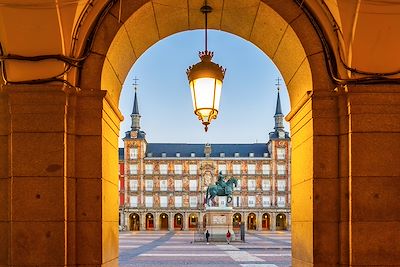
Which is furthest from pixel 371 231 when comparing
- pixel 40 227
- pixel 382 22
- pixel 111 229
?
pixel 40 227

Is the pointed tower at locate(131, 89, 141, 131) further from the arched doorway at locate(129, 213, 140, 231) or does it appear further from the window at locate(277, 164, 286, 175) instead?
the window at locate(277, 164, 286, 175)

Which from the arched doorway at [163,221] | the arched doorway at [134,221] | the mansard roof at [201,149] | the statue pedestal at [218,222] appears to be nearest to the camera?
the statue pedestal at [218,222]

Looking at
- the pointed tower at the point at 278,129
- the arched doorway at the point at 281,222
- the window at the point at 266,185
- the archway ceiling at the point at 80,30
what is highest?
the pointed tower at the point at 278,129

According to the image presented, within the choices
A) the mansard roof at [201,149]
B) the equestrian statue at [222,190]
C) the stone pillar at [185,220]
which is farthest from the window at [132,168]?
Answer: the equestrian statue at [222,190]

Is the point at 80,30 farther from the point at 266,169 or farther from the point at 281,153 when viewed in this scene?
the point at 266,169

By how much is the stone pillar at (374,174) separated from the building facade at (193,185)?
78.3m

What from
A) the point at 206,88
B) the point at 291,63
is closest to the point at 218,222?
the point at 291,63

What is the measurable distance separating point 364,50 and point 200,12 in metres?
2.01

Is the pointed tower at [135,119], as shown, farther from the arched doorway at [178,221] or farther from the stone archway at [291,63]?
the stone archway at [291,63]

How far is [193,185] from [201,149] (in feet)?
22.8

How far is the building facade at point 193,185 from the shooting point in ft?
275

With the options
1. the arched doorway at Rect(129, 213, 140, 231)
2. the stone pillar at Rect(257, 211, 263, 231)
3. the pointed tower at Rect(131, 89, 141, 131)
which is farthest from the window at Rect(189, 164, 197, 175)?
the stone pillar at Rect(257, 211, 263, 231)

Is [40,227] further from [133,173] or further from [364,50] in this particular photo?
[133,173]

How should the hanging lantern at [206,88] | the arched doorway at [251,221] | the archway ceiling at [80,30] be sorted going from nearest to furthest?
the archway ceiling at [80,30], the hanging lantern at [206,88], the arched doorway at [251,221]
